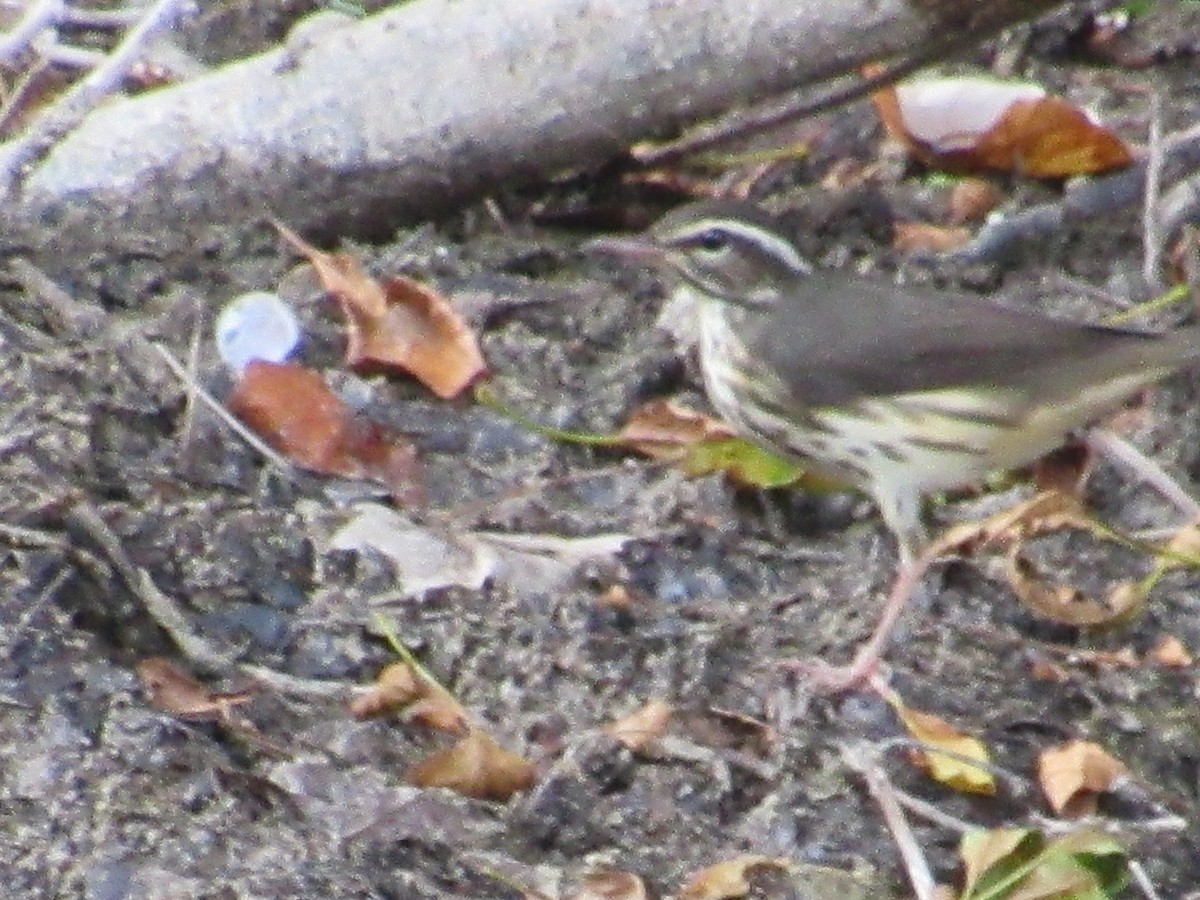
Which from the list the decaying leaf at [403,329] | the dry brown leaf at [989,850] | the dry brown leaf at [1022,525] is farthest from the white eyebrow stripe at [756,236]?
the dry brown leaf at [989,850]

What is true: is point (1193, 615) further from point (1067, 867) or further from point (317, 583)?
point (317, 583)

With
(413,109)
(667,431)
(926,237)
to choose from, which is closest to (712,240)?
(667,431)

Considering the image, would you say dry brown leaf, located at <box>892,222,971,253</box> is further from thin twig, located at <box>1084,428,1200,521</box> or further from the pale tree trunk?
thin twig, located at <box>1084,428,1200,521</box>

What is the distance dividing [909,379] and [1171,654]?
85cm

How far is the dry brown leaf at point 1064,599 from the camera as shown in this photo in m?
5.62

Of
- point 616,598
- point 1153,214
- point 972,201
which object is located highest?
point 1153,214

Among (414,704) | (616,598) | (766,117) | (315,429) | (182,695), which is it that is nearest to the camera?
(182,695)

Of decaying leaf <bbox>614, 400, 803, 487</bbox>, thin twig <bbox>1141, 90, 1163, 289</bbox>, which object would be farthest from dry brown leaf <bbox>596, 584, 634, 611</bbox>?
thin twig <bbox>1141, 90, 1163, 289</bbox>

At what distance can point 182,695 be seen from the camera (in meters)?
5.00

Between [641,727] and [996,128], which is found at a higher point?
[996,128]

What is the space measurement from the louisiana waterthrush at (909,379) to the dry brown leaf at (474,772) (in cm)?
114

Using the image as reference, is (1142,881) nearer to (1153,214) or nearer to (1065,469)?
(1065,469)

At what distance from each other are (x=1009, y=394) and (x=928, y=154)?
1.71m

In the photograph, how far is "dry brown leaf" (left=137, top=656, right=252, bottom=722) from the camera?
16.2ft
